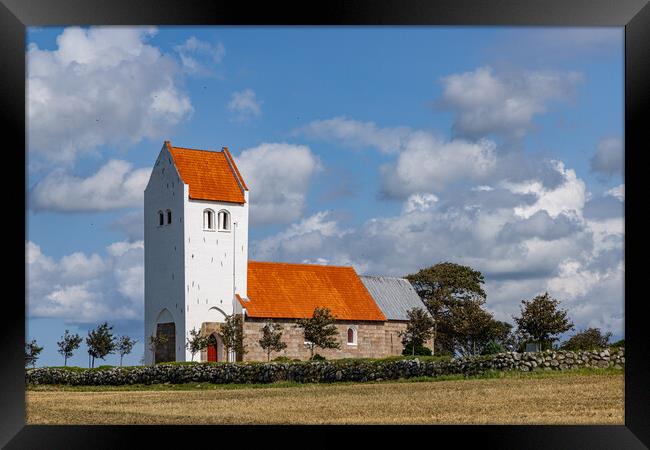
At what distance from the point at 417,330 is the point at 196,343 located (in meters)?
11.1

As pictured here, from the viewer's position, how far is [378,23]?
22.8 ft

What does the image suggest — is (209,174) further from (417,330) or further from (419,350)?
(419,350)

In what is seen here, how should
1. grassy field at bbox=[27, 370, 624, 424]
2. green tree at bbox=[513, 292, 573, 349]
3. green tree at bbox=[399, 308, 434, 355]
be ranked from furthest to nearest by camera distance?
green tree at bbox=[399, 308, 434, 355]
green tree at bbox=[513, 292, 573, 349]
grassy field at bbox=[27, 370, 624, 424]

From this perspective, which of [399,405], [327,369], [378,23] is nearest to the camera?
[378,23]

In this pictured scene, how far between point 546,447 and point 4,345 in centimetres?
425

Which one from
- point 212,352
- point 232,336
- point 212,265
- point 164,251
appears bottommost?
point 212,352

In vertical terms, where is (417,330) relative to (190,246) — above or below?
below

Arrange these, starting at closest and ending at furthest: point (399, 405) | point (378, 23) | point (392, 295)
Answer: point (378, 23) → point (399, 405) → point (392, 295)

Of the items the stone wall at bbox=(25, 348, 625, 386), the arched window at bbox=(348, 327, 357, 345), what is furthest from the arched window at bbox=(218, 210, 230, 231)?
the stone wall at bbox=(25, 348, 625, 386)

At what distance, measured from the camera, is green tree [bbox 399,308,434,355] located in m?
38.5

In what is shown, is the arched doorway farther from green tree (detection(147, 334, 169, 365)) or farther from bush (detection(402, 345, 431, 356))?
bush (detection(402, 345, 431, 356))

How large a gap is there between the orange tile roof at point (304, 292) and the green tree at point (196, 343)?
8.00ft

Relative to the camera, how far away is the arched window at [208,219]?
34.1 meters

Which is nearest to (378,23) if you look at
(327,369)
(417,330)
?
(327,369)
